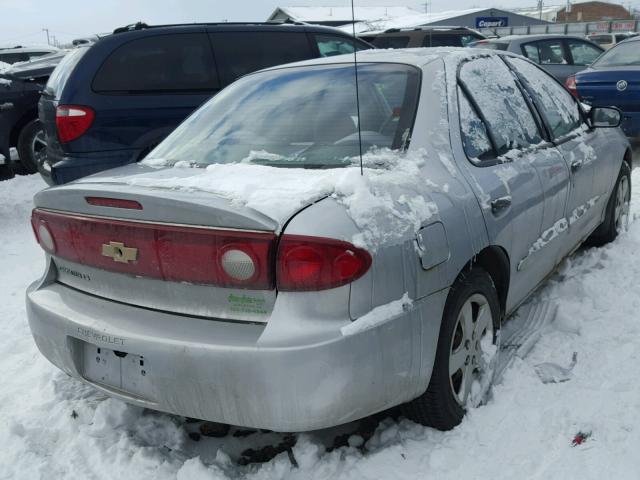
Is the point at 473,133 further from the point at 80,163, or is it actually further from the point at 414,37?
the point at 414,37

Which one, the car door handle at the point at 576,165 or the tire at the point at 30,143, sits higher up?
the car door handle at the point at 576,165

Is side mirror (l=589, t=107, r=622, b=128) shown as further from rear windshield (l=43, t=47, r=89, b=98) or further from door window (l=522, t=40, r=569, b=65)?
door window (l=522, t=40, r=569, b=65)

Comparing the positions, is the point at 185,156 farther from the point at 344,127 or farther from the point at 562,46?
the point at 562,46

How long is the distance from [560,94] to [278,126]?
7.30 ft

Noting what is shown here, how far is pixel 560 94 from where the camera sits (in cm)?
405

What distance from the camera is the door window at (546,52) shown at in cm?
1000

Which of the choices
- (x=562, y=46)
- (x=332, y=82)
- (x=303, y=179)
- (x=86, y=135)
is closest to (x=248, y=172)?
(x=303, y=179)

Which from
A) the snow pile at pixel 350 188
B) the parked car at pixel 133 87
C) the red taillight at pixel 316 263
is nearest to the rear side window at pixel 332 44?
the parked car at pixel 133 87

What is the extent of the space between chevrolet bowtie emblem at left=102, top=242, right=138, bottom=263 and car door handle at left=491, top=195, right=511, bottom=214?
Answer: 4.81ft

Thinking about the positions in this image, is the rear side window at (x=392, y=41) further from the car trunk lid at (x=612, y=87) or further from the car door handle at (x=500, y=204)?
the car door handle at (x=500, y=204)

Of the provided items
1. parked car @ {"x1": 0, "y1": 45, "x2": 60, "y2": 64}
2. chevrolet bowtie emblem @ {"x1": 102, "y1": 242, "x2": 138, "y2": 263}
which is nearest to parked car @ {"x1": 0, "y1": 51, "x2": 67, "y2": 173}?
chevrolet bowtie emblem @ {"x1": 102, "y1": 242, "x2": 138, "y2": 263}

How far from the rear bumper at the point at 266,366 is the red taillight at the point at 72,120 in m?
3.18

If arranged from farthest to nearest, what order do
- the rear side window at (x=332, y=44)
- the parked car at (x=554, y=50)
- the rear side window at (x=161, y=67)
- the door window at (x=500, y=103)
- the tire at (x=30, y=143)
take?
the parked car at (x=554, y=50) < the tire at (x=30, y=143) < the rear side window at (x=332, y=44) < the rear side window at (x=161, y=67) < the door window at (x=500, y=103)

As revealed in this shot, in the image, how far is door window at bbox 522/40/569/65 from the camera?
10000 mm
